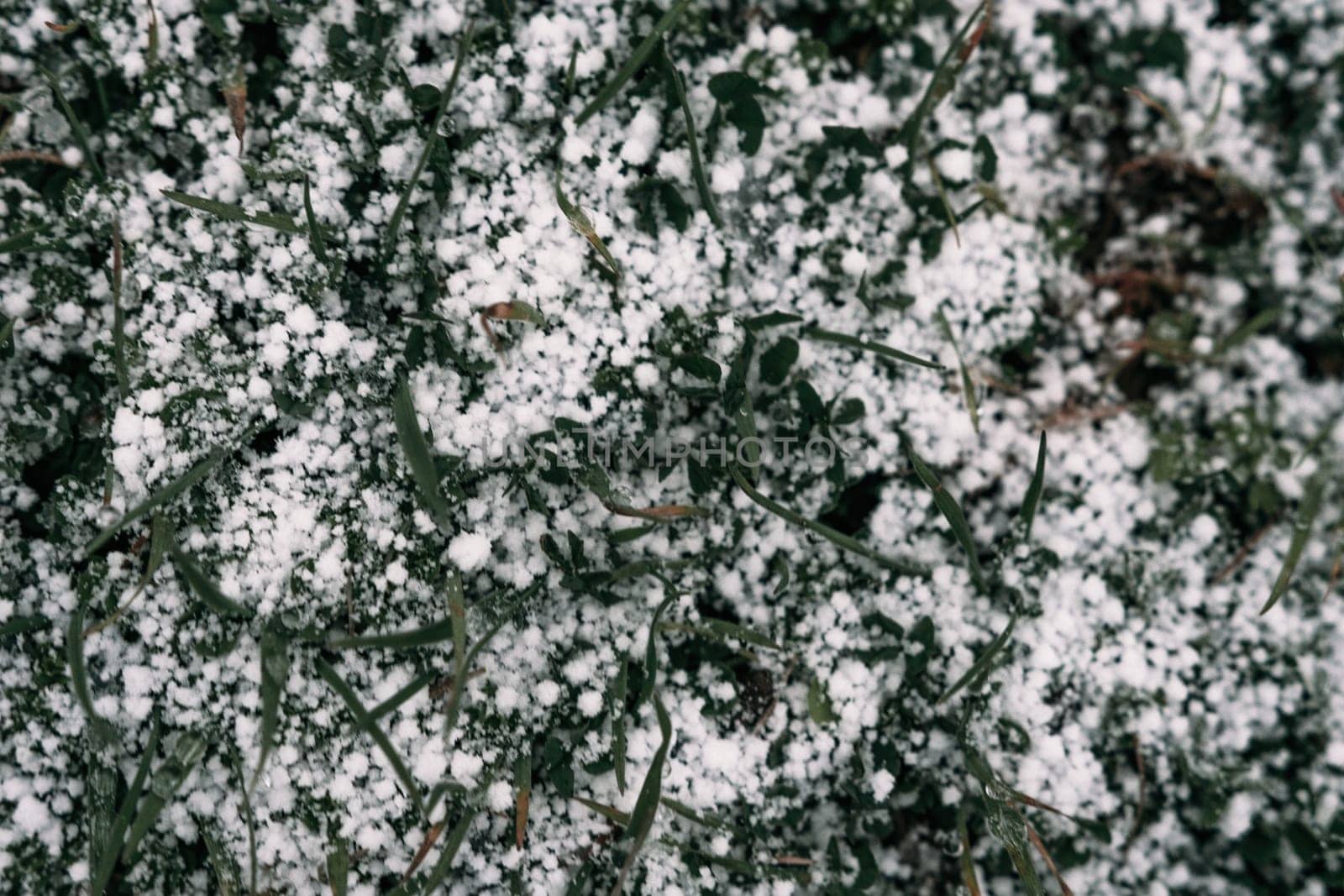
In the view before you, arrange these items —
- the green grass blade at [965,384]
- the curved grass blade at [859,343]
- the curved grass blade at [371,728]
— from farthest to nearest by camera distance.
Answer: the green grass blade at [965,384] < the curved grass blade at [859,343] < the curved grass blade at [371,728]

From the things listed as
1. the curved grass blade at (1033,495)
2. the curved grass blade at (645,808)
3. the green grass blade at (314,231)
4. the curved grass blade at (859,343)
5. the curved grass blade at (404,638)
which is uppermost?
the curved grass blade at (859,343)

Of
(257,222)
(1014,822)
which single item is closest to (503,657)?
(257,222)

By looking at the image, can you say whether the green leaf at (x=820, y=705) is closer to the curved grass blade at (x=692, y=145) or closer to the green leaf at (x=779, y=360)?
the green leaf at (x=779, y=360)

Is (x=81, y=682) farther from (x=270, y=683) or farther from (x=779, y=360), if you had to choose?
(x=779, y=360)

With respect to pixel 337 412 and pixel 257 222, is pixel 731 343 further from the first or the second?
pixel 257 222

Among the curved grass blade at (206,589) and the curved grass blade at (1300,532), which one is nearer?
the curved grass blade at (206,589)

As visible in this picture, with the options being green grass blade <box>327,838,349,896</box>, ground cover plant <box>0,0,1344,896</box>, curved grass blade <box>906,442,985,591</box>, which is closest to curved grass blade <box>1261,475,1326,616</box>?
ground cover plant <box>0,0,1344,896</box>

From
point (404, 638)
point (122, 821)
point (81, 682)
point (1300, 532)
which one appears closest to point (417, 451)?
point (404, 638)

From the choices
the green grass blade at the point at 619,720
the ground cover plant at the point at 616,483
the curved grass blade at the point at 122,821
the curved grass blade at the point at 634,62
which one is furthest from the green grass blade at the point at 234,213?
the green grass blade at the point at 619,720
